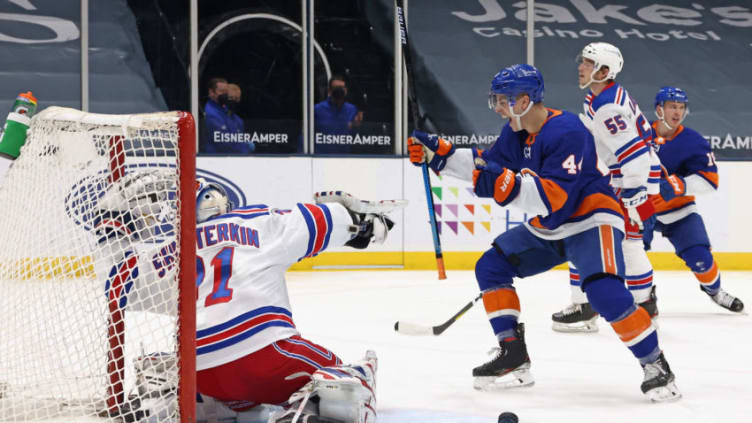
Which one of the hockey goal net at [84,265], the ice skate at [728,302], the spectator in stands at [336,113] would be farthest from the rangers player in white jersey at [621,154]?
the spectator in stands at [336,113]

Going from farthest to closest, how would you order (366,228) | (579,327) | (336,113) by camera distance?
(336,113) → (579,327) → (366,228)

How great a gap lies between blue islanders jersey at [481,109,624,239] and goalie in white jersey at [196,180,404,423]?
2.16 feet

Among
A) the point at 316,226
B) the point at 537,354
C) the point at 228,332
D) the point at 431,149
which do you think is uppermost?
the point at 431,149

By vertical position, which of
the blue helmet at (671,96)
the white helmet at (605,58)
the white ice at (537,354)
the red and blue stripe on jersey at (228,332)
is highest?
the white helmet at (605,58)

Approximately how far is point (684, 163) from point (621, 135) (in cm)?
90

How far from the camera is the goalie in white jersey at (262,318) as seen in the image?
74.8 inches

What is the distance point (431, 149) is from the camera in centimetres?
274

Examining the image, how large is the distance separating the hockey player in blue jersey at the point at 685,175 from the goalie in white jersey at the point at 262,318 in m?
2.62

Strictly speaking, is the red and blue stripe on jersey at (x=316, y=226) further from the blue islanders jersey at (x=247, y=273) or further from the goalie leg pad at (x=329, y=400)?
the goalie leg pad at (x=329, y=400)

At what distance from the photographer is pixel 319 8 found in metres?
7.15

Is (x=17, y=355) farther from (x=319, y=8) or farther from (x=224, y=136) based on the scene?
(x=319, y=8)

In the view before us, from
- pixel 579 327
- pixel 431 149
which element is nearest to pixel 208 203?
pixel 431 149

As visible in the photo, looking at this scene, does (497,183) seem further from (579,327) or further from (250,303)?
(579,327)

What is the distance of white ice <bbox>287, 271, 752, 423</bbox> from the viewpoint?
8.06 feet
